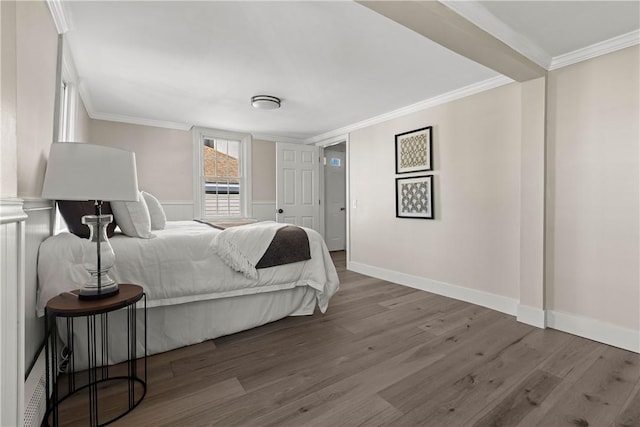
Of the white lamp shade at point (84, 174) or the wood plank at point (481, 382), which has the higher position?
the white lamp shade at point (84, 174)

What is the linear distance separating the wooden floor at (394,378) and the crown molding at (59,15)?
2.34 metres

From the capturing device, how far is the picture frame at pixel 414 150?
12.0 feet

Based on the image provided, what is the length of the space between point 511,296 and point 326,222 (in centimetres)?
388

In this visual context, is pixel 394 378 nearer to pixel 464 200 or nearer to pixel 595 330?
pixel 595 330

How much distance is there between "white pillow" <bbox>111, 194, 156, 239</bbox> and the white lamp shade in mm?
660

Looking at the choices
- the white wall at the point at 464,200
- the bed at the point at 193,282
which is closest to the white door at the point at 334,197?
the white wall at the point at 464,200

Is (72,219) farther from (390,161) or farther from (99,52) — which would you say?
(390,161)

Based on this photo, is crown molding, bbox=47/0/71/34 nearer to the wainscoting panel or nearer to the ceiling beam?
the ceiling beam

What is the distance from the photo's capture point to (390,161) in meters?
4.15

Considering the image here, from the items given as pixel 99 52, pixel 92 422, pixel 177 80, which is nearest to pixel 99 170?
pixel 92 422

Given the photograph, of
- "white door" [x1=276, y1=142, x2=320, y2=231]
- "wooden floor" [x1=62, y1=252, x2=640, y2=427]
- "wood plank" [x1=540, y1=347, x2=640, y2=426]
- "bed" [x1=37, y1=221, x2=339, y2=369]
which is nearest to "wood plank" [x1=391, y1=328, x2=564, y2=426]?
"wooden floor" [x1=62, y1=252, x2=640, y2=427]

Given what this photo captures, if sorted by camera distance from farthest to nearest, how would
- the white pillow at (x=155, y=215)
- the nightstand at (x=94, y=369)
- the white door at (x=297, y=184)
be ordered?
1. the white door at (x=297, y=184)
2. the white pillow at (x=155, y=215)
3. the nightstand at (x=94, y=369)

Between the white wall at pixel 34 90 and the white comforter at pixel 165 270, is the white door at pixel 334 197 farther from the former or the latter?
the white wall at pixel 34 90

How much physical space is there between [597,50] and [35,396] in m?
4.13
